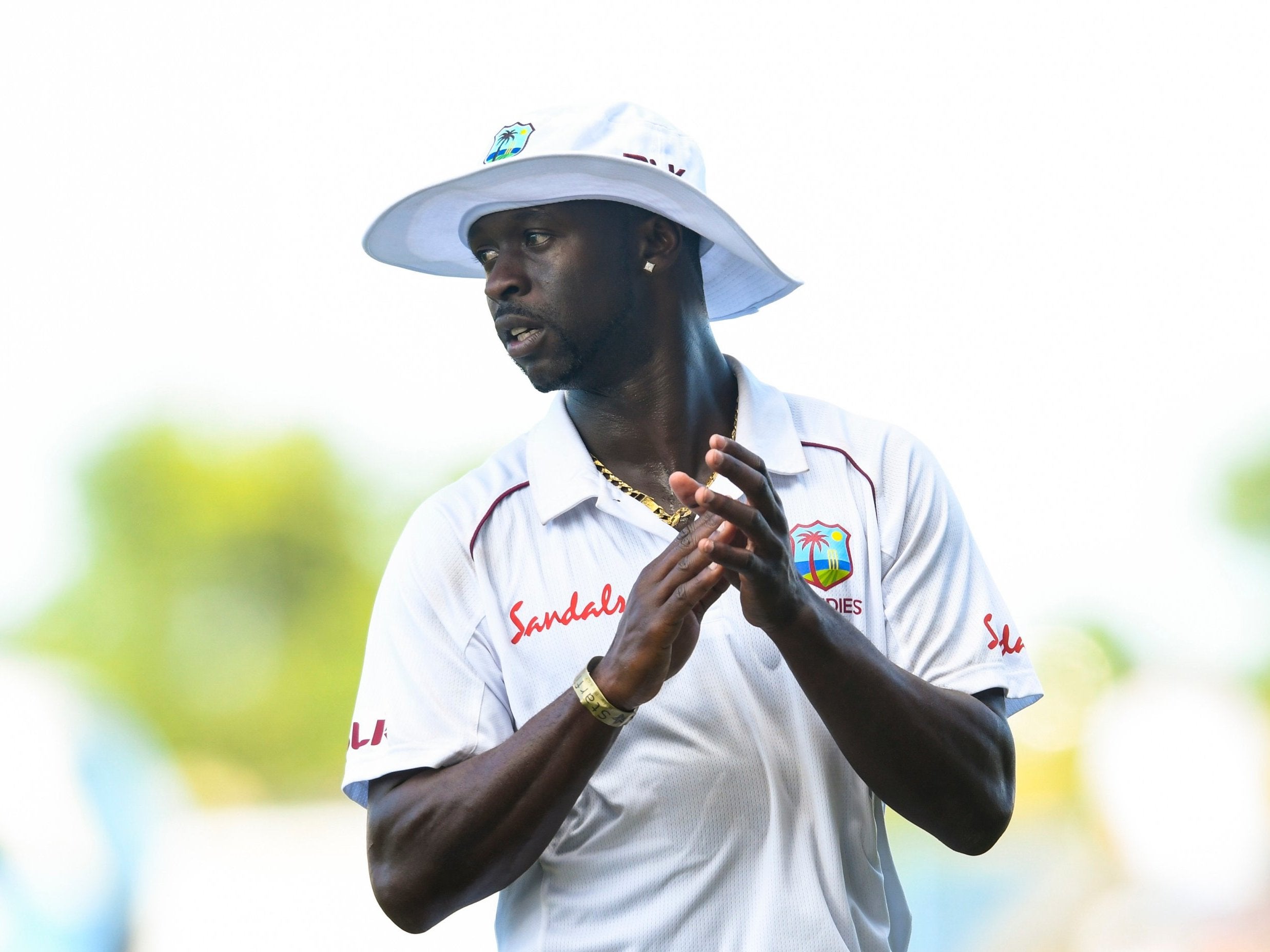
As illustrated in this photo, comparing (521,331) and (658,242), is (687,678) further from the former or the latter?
(658,242)

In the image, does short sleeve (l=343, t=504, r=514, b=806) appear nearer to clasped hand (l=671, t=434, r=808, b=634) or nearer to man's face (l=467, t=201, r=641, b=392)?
man's face (l=467, t=201, r=641, b=392)

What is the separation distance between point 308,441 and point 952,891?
6.36 m

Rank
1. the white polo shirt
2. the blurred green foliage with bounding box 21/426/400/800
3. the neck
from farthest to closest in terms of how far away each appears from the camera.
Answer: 1. the blurred green foliage with bounding box 21/426/400/800
2. the neck
3. the white polo shirt

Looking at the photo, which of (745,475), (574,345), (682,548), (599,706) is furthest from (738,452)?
(574,345)

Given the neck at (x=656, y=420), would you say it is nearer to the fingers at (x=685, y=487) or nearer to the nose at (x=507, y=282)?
the nose at (x=507, y=282)

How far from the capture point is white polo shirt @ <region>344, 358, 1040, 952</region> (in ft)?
5.28

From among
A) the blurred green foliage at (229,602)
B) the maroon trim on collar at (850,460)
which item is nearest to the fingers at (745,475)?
the maroon trim on collar at (850,460)

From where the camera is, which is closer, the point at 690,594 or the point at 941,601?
the point at 690,594

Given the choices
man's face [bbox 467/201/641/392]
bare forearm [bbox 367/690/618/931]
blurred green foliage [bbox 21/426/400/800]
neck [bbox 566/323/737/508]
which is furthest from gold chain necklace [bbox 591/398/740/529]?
blurred green foliage [bbox 21/426/400/800]

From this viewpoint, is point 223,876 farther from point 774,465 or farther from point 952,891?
point 774,465

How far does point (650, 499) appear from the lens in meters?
1.81

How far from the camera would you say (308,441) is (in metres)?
10.9

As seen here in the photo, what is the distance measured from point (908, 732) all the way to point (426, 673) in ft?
1.81

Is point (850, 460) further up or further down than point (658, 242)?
further down
